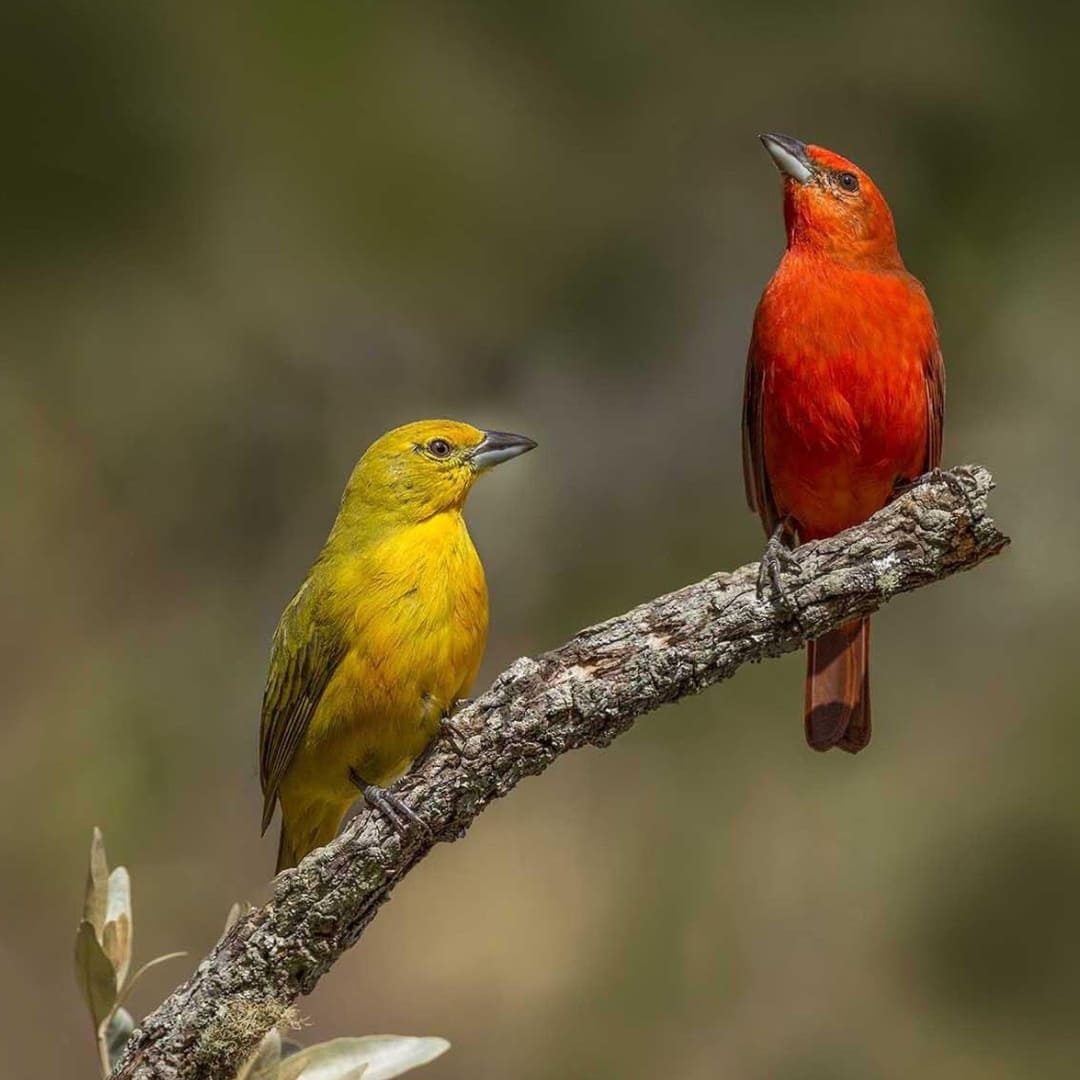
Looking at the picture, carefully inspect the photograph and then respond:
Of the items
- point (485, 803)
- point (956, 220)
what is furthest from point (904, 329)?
point (956, 220)

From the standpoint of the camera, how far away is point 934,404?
417 centimetres

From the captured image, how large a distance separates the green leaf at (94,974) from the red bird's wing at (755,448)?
2.12 meters

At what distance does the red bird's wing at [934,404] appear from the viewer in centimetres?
416

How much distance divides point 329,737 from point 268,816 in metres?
0.23

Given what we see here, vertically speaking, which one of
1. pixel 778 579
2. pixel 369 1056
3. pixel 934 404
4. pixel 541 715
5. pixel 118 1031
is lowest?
pixel 369 1056

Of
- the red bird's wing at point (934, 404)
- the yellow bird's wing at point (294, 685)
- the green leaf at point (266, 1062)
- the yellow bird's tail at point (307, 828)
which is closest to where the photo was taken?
the green leaf at point (266, 1062)

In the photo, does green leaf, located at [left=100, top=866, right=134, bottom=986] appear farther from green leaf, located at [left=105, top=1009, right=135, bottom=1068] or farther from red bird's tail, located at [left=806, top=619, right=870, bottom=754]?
red bird's tail, located at [left=806, top=619, right=870, bottom=754]

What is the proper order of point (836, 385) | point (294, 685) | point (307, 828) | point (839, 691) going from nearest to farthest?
point (294, 685), point (307, 828), point (836, 385), point (839, 691)

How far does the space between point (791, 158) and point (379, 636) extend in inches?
66.6

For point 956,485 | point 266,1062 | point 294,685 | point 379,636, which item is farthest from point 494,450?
point 266,1062

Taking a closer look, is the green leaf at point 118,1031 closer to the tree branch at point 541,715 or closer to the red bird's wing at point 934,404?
the tree branch at point 541,715

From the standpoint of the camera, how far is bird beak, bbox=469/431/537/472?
396cm

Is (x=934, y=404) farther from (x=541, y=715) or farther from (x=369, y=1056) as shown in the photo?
(x=369, y=1056)

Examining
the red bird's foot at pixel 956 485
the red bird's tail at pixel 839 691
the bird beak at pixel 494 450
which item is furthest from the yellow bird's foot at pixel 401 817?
the red bird's tail at pixel 839 691
